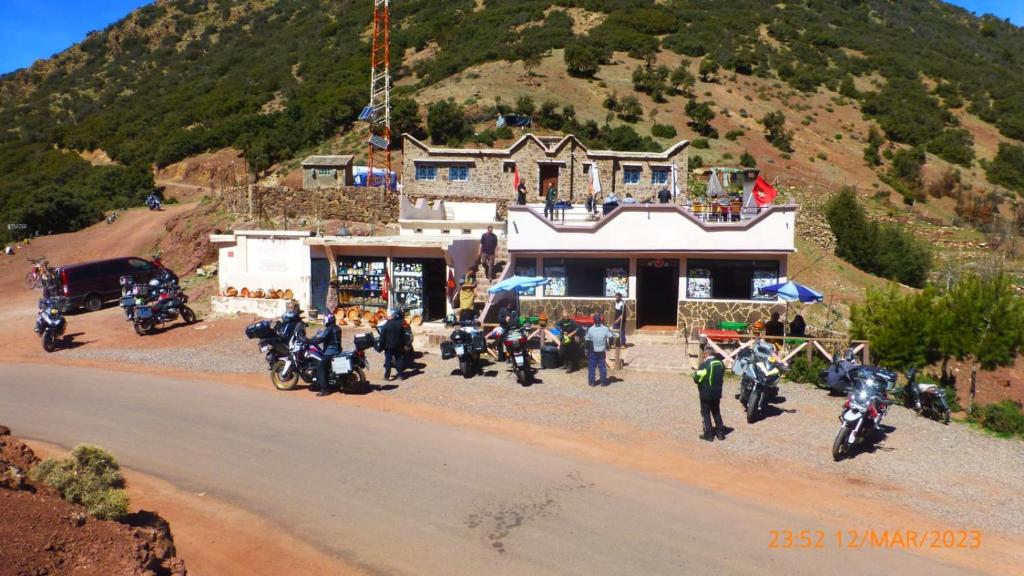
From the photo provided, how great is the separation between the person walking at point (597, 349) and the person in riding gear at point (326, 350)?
4.84 metres

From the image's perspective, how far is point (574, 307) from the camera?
2008 cm

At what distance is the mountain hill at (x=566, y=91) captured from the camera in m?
55.0

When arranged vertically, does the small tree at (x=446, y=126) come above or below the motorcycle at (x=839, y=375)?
above

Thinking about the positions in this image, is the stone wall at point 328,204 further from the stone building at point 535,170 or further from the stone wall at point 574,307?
the stone wall at point 574,307

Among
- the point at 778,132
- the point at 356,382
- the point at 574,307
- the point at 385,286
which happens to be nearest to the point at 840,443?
the point at 356,382

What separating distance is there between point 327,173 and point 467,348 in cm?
2251

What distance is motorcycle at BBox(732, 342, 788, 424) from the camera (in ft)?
39.3

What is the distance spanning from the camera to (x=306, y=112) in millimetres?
60656

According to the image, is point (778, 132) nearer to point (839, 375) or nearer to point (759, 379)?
point (839, 375)

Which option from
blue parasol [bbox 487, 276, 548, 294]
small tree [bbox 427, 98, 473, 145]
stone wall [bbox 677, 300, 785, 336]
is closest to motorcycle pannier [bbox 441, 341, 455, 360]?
blue parasol [bbox 487, 276, 548, 294]

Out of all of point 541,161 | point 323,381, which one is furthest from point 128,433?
point 541,161

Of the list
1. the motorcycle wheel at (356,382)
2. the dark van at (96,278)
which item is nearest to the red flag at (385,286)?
the motorcycle wheel at (356,382)

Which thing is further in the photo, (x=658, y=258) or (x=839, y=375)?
(x=658, y=258)

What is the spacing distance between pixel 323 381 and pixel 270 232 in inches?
396
